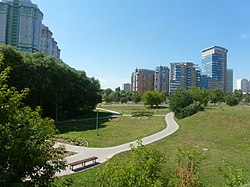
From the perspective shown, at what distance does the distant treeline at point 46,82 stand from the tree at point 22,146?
28451 mm

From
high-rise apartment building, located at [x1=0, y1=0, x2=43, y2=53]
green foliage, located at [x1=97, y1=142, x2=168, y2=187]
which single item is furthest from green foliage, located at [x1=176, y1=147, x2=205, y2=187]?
high-rise apartment building, located at [x1=0, y1=0, x2=43, y2=53]

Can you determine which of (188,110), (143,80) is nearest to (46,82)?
(188,110)

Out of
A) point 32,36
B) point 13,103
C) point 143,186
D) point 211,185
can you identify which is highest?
point 32,36

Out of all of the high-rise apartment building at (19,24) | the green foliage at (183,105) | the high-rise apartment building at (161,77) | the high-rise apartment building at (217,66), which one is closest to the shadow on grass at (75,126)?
the green foliage at (183,105)

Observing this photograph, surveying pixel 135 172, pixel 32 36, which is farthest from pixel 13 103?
pixel 32 36

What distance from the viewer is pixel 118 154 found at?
64.2 ft

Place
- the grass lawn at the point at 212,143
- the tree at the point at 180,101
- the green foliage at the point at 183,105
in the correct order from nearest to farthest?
1. the grass lawn at the point at 212,143
2. the green foliage at the point at 183,105
3. the tree at the point at 180,101

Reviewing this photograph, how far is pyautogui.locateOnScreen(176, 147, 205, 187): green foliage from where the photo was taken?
693cm

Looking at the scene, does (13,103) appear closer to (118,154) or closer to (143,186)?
(143,186)

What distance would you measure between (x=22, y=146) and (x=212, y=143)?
23376 mm

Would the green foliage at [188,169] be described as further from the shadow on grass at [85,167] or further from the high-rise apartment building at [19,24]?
the high-rise apartment building at [19,24]

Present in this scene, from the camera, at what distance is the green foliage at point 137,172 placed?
5.63 m

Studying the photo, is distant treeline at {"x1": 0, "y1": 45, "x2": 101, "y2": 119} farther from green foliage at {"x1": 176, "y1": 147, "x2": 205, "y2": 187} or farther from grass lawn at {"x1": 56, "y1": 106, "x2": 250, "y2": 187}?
green foliage at {"x1": 176, "y1": 147, "x2": 205, "y2": 187}

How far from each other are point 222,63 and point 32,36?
116522mm
